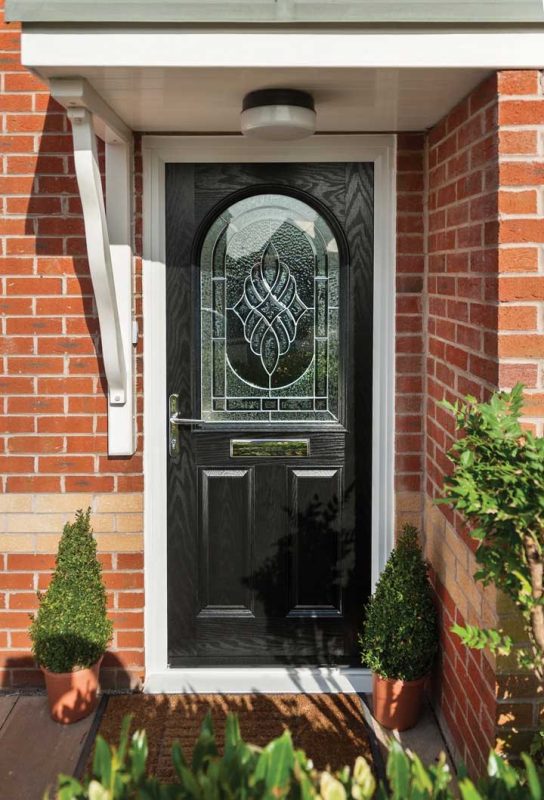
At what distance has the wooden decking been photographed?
343cm

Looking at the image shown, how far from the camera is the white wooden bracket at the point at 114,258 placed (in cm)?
337

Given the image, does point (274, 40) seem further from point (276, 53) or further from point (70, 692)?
point (70, 692)

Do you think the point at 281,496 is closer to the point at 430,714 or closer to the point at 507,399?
the point at 430,714

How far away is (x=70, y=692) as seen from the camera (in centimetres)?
379

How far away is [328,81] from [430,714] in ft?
8.07

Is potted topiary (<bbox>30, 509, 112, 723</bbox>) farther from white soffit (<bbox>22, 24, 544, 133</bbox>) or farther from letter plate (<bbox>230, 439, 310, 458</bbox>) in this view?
white soffit (<bbox>22, 24, 544, 133</bbox>)

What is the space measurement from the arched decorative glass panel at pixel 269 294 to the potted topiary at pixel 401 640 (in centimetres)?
93

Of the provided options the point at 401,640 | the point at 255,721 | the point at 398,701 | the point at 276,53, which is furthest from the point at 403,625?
the point at 276,53

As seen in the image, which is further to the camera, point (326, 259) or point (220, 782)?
point (326, 259)

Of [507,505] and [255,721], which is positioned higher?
[507,505]

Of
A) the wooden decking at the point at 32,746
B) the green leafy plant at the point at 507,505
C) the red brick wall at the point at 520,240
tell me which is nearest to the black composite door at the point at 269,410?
the wooden decking at the point at 32,746

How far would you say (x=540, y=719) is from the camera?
289 centimetres

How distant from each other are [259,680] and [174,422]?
1163mm

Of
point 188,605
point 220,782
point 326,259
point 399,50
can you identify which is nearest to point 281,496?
point 188,605
